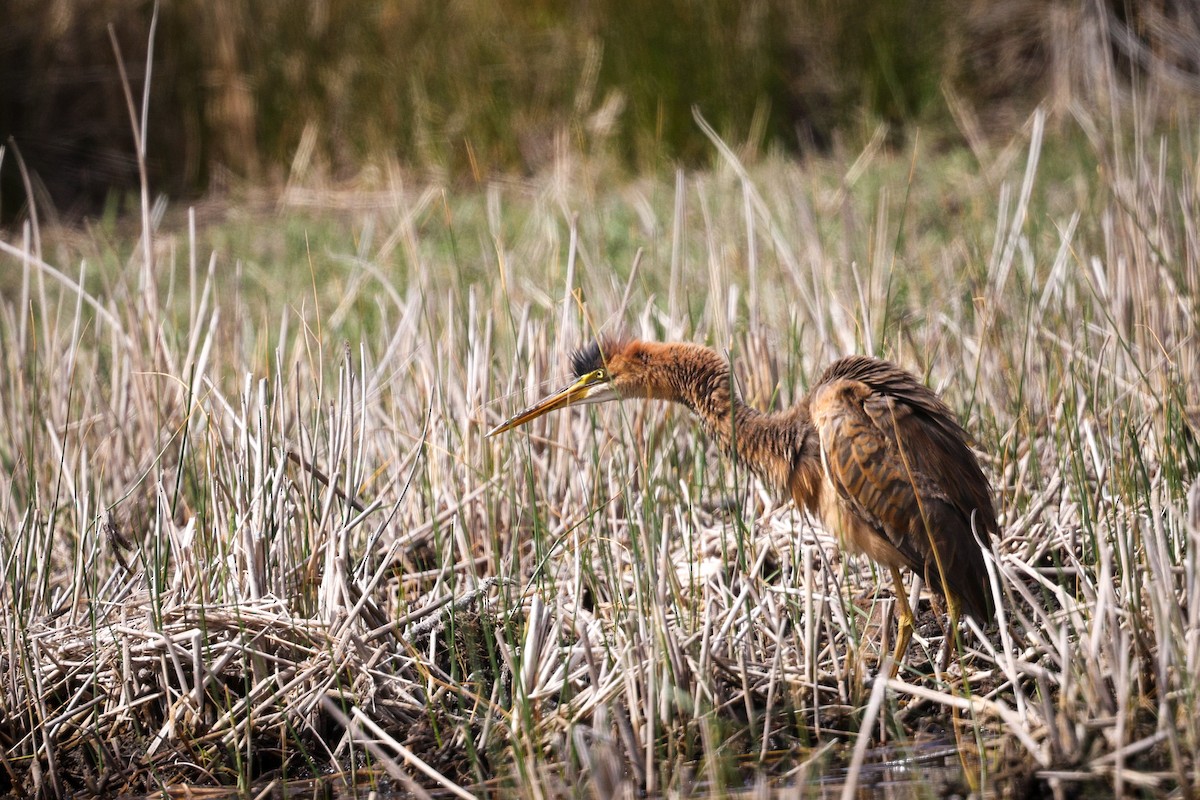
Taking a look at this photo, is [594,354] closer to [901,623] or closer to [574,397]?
[574,397]

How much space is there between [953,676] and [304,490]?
173 centimetres

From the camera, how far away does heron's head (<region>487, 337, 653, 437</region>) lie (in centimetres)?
356

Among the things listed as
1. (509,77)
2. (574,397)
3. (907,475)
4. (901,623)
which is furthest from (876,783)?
(509,77)

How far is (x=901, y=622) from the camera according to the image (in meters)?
3.13

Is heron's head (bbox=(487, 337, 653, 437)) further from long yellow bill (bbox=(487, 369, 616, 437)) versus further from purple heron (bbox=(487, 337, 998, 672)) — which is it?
purple heron (bbox=(487, 337, 998, 672))

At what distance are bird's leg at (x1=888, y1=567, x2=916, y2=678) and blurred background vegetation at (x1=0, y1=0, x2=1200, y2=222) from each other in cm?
587

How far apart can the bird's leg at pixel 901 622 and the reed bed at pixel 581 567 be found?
0.19 feet

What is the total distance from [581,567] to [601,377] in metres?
0.71

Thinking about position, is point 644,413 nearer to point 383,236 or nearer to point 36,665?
point 36,665

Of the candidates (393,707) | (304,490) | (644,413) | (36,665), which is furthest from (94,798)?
(644,413)

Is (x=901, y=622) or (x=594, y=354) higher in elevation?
(x=594, y=354)

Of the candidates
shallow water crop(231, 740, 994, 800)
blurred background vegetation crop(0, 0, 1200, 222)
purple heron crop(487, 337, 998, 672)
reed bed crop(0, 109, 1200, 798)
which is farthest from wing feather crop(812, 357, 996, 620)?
blurred background vegetation crop(0, 0, 1200, 222)

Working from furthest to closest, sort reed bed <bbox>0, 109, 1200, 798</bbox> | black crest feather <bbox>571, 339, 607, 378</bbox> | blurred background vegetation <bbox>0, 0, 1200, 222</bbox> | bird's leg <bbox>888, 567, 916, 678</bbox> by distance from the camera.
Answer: blurred background vegetation <bbox>0, 0, 1200, 222</bbox> < black crest feather <bbox>571, 339, 607, 378</bbox> < bird's leg <bbox>888, 567, 916, 678</bbox> < reed bed <bbox>0, 109, 1200, 798</bbox>

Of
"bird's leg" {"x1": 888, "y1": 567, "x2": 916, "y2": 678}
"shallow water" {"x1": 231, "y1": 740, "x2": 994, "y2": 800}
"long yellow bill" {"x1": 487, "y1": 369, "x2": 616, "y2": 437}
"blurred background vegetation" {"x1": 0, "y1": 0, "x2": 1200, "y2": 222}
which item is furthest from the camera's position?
"blurred background vegetation" {"x1": 0, "y1": 0, "x2": 1200, "y2": 222}
